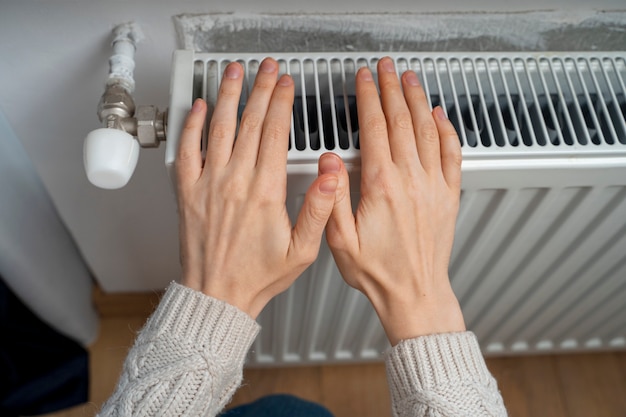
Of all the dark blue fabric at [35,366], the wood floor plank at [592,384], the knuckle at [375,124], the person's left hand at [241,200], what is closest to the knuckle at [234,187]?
the person's left hand at [241,200]

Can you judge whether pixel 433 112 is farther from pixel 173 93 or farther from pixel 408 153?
pixel 173 93

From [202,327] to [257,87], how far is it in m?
0.20

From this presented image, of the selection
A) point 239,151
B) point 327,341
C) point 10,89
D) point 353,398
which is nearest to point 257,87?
point 239,151

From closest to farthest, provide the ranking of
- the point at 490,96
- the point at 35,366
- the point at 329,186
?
the point at 329,186
the point at 490,96
the point at 35,366

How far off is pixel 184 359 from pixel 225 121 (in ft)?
0.61

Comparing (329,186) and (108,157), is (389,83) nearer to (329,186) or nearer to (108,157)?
(329,186)

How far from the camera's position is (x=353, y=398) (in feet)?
3.56

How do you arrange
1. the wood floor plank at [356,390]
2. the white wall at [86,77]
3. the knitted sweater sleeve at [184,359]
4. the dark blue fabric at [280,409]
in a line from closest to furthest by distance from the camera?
the knitted sweater sleeve at [184,359] → the white wall at [86,77] → the dark blue fabric at [280,409] → the wood floor plank at [356,390]

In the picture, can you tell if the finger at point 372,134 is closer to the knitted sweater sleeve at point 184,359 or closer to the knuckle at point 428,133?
the knuckle at point 428,133

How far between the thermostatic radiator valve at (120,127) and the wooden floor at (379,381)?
0.62 meters

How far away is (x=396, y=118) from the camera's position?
0.50 metres

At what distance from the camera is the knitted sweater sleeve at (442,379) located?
1.53ft

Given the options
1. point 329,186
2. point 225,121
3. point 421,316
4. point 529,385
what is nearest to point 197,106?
point 225,121

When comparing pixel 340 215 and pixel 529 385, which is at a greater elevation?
pixel 340 215
